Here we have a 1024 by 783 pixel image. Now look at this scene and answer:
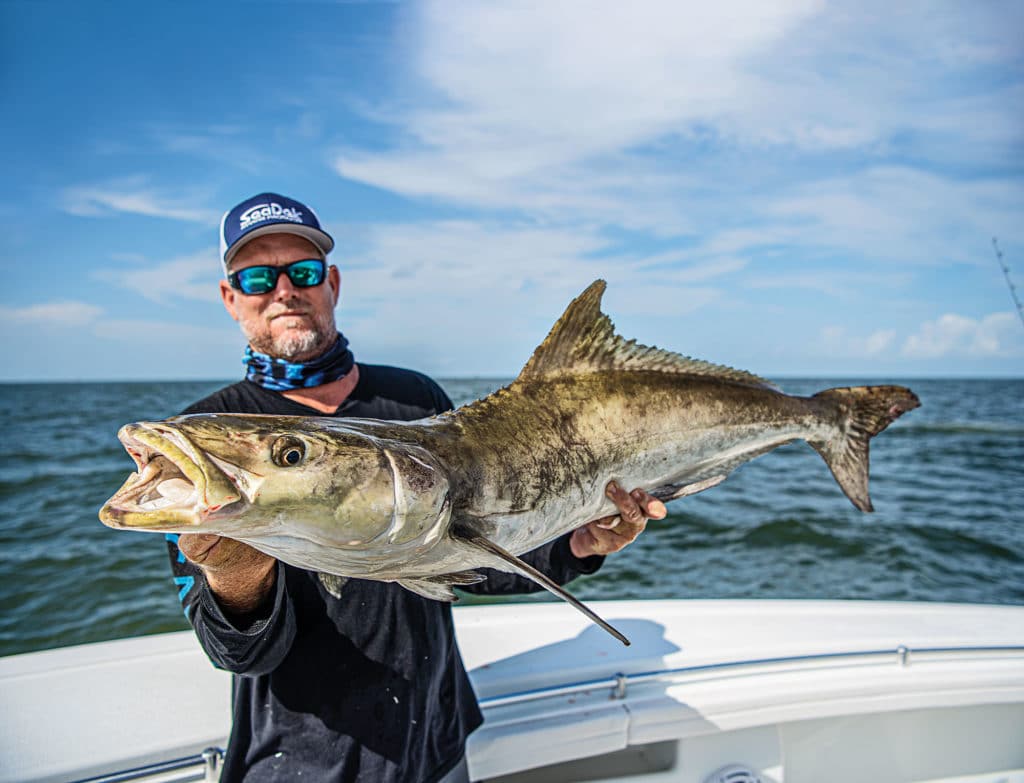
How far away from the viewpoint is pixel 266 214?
2.87 metres

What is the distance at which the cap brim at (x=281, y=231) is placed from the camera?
→ 2838 mm

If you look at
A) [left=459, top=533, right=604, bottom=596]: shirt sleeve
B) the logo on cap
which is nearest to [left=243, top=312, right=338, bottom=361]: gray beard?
the logo on cap

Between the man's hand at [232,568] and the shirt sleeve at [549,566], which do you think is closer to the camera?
the man's hand at [232,568]

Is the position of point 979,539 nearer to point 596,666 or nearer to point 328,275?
point 596,666

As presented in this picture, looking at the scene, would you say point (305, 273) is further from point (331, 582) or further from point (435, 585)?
point (435, 585)

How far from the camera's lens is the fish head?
131cm

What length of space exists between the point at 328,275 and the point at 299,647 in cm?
166

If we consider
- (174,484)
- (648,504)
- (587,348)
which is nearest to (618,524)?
(648,504)

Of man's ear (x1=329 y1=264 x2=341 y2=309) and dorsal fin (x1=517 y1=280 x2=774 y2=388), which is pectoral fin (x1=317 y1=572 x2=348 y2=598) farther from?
man's ear (x1=329 y1=264 x2=341 y2=309)

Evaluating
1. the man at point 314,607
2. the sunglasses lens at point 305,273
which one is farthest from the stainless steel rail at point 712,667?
the sunglasses lens at point 305,273

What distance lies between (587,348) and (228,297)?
1701mm

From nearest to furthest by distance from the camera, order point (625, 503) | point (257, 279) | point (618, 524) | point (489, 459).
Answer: point (489, 459)
point (625, 503)
point (618, 524)
point (257, 279)

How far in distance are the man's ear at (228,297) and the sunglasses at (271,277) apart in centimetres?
4

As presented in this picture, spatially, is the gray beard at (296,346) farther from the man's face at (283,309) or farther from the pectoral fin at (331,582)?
the pectoral fin at (331,582)
